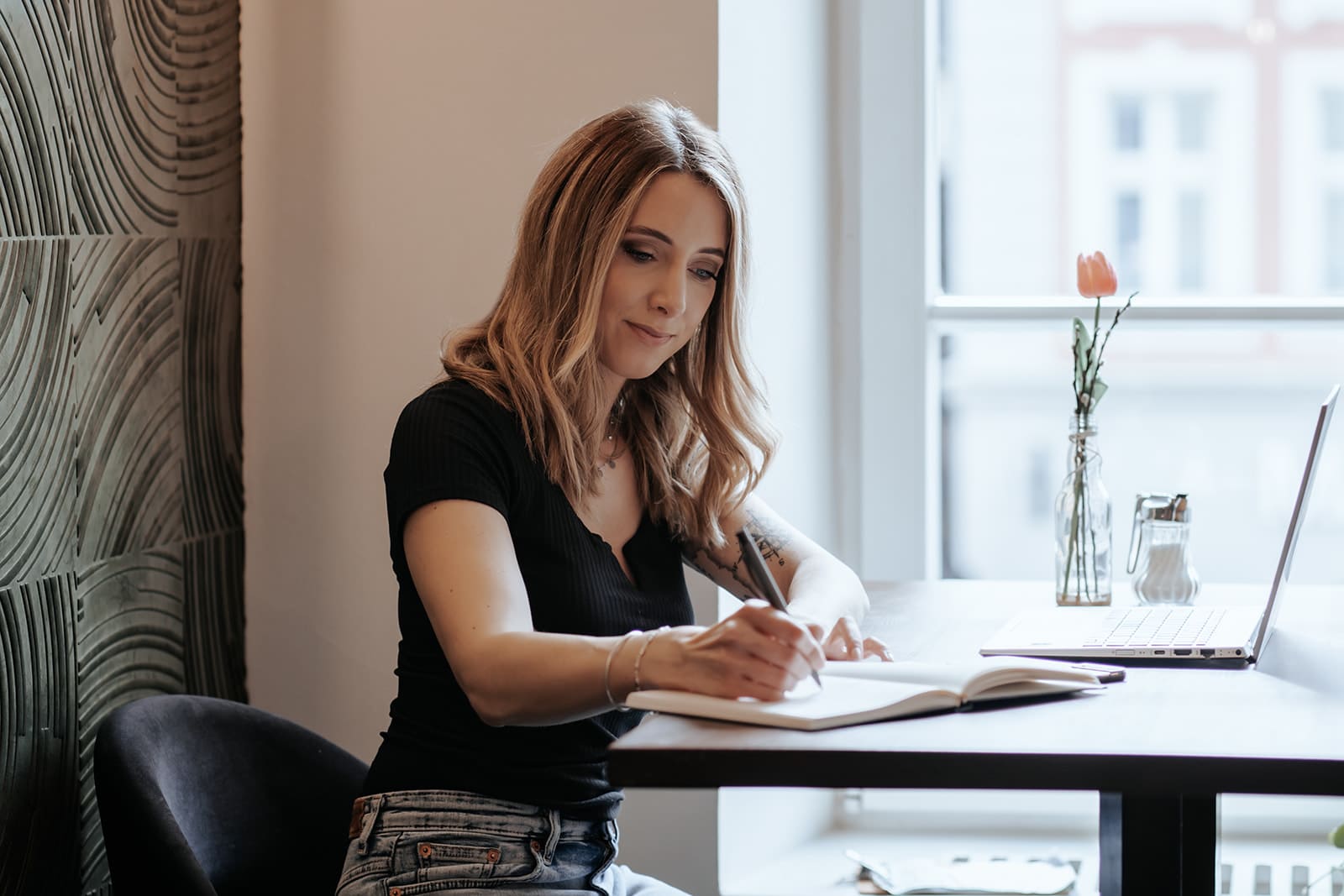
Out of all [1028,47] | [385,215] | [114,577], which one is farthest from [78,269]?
[1028,47]

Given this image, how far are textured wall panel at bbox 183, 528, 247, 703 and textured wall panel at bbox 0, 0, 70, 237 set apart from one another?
60 cm

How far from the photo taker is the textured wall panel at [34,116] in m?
1.69

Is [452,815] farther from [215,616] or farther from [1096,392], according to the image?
[1096,392]

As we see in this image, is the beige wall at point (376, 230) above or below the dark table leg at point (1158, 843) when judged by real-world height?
above

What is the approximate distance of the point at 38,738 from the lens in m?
1.74

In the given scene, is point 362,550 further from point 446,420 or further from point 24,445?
point 446,420

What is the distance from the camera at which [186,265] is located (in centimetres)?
216

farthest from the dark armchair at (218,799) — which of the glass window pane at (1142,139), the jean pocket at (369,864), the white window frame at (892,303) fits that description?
the glass window pane at (1142,139)

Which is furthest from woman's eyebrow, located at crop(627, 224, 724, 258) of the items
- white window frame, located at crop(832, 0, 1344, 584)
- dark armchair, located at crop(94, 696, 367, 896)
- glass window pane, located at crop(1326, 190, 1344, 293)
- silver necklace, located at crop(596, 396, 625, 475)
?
glass window pane, located at crop(1326, 190, 1344, 293)

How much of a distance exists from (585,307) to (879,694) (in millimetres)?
580

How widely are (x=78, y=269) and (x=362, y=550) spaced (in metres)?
0.70

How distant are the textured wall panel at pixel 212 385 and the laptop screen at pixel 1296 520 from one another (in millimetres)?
1478

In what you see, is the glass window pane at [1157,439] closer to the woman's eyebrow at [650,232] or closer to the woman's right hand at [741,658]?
the woman's eyebrow at [650,232]

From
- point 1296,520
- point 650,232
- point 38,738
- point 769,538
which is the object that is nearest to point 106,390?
point 38,738
